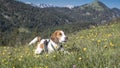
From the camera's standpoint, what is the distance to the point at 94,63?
22.4 feet

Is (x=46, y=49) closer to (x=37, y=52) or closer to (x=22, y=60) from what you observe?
(x=37, y=52)

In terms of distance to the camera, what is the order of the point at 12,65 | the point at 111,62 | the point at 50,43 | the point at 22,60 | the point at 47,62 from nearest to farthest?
the point at 111,62 → the point at 47,62 → the point at 12,65 → the point at 22,60 → the point at 50,43

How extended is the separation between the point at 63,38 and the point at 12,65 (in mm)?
3641

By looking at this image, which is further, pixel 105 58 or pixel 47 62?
pixel 47 62

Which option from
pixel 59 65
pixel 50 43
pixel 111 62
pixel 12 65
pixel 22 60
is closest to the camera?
pixel 111 62

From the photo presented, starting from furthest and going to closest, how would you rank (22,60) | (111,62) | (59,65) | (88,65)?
(22,60) < (59,65) < (88,65) < (111,62)

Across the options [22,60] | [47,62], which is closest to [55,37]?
[22,60]

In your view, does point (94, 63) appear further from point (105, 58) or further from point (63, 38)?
point (63, 38)

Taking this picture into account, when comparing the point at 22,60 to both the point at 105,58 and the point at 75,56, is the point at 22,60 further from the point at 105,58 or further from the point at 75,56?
the point at 105,58

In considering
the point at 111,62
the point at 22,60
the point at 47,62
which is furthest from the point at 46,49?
the point at 111,62

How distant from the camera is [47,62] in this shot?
8.09 meters

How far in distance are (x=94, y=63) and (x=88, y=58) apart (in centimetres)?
47

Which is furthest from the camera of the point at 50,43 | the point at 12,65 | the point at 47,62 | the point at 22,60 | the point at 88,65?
the point at 50,43

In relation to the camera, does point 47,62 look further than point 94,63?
Yes
